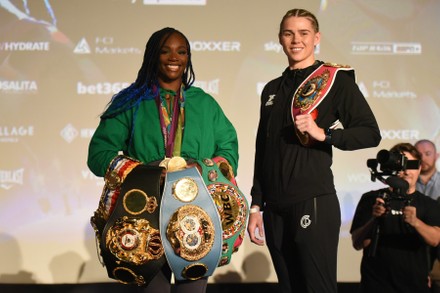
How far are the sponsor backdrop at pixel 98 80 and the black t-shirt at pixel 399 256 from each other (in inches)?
65.2

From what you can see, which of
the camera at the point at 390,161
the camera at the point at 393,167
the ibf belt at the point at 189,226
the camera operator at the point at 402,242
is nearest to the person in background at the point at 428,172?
the camera operator at the point at 402,242

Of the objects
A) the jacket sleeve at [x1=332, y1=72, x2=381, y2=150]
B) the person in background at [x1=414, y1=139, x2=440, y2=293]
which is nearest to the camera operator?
the jacket sleeve at [x1=332, y1=72, x2=381, y2=150]

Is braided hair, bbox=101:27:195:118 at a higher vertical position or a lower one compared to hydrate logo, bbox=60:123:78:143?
higher

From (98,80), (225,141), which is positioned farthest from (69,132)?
(225,141)

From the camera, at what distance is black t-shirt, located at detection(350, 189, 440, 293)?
3.08 m

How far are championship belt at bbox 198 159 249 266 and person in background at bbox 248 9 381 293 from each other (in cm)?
15

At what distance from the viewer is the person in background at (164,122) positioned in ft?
7.46

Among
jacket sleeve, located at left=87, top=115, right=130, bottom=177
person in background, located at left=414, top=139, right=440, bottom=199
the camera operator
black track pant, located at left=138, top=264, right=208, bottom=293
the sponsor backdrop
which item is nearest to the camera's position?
black track pant, located at left=138, top=264, right=208, bottom=293

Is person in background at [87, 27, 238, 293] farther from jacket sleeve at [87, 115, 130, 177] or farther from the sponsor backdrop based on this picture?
the sponsor backdrop

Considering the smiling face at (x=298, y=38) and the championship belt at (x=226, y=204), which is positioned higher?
the smiling face at (x=298, y=38)

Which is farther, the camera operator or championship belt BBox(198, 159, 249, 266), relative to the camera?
the camera operator

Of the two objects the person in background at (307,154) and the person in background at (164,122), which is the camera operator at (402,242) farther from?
the person in background at (164,122)

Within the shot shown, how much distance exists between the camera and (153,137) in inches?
89.6

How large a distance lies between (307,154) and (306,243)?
29 cm
